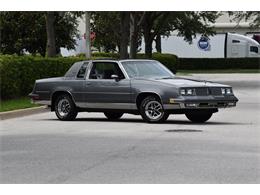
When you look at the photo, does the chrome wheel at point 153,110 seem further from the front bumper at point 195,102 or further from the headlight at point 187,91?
the headlight at point 187,91

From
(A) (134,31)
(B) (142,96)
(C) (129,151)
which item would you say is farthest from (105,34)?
(C) (129,151)

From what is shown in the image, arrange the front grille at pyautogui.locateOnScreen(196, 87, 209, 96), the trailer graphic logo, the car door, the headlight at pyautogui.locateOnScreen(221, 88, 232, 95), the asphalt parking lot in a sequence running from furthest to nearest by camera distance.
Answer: the trailer graphic logo < the car door < the headlight at pyautogui.locateOnScreen(221, 88, 232, 95) < the front grille at pyautogui.locateOnScreen(196, 87, 209, 96) < the asphalt parking lot

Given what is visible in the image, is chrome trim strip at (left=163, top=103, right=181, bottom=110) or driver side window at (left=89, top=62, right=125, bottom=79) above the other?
driver side window at (left=89, top=62, right=125, bottom=79)

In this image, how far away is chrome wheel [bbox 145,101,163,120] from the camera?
1755cm

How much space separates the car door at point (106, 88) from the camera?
59.4ft

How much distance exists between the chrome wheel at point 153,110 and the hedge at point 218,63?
52.6 m

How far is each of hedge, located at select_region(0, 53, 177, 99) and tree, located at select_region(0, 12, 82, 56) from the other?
76.9 ft

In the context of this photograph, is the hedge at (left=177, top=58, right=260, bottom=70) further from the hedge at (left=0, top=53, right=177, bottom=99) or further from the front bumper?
the front bumper

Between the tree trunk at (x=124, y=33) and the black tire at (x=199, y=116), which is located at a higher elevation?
the tree trunk at (x=124, y=33)

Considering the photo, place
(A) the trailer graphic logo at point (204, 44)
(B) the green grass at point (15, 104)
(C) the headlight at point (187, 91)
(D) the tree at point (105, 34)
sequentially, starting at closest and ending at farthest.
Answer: (C) the headlight at point (187, 91), (B) the green grass at point (15, 104), (D) the tree at point (105, 34), (A) the trailer graphic logo at point (204, 44)

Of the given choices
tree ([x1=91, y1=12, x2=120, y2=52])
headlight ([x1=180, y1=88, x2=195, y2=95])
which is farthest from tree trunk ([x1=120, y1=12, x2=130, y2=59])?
headlight ([x1=180, y1=88, x2=195, y2=95])

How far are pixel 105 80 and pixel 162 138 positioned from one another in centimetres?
452

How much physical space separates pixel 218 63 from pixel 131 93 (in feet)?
174

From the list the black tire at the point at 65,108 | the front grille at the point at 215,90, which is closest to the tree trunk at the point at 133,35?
the black tire at the point at 65,108
